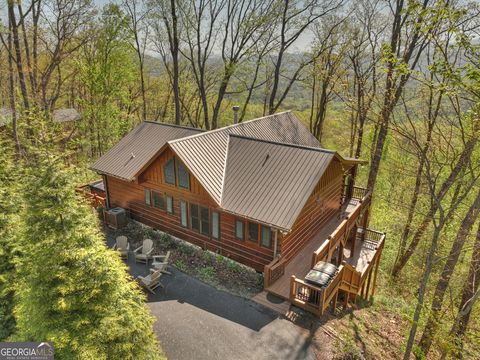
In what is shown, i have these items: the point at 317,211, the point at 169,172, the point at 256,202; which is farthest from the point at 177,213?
the point at 317,211

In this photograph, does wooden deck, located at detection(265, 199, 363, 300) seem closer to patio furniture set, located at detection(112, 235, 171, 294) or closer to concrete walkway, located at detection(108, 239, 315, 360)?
concrete walkway, located at detection(108, 239, 315, 360)

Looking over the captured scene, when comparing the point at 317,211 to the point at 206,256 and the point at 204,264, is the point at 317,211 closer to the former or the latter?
the point at 206,256

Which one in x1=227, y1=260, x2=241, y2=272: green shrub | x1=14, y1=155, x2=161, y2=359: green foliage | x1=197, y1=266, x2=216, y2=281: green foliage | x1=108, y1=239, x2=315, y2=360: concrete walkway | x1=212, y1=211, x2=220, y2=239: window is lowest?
x1=108, y1=239, x2=315, y2=360: concrete walkway

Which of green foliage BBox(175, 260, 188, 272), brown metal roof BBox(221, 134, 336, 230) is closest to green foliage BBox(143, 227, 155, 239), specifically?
green foliage BBox(175, 260, 188, 272)

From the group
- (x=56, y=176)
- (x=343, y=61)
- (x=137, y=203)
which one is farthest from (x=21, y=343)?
(x=343, y=61)

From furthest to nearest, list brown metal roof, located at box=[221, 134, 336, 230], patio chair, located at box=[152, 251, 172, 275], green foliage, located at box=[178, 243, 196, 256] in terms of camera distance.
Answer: green foliage, located at box=[178, 243, 196, 256] < patio chair, located at box=[152, 251, 172, 275] < brown metal roof, located at box=[221, 134, 336, 230]

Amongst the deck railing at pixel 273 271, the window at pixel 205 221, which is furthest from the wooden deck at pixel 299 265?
the window at pixel 205 221

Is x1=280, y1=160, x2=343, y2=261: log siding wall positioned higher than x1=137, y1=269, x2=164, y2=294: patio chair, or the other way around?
x1=280, y1=160, x2=343, y2=261: log siding wall

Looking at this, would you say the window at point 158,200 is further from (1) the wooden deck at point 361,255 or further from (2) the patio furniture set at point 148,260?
(1) the wooden deck at point 361,255
